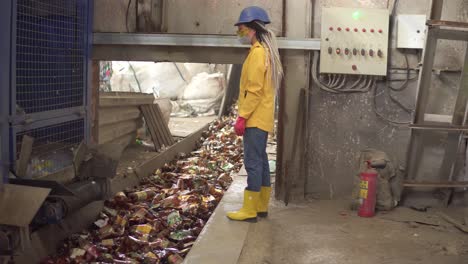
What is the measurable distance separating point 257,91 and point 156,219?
1.80 metres

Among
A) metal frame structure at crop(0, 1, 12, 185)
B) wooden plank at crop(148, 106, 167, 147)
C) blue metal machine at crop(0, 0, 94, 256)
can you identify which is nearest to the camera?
blue metal machine at crop(0, 0, 94, 256)

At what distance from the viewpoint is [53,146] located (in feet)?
14.2

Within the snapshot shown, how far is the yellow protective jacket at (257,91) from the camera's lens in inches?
155

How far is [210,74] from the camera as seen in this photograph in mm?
12984

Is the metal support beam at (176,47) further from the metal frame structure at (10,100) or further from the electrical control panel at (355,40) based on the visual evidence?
the metal frame structure at (10,100)

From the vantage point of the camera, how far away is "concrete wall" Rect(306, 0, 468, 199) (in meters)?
4.61

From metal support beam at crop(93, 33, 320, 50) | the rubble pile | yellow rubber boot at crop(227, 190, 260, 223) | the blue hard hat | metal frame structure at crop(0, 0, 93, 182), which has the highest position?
the blue hard hat

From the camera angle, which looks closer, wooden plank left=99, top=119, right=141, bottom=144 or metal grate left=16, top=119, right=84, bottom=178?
metal grate left=16, top=119, right=84, bottom=178

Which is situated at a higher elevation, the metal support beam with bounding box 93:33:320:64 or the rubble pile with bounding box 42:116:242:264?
the metal support beam with bounding box 93:33:320:64

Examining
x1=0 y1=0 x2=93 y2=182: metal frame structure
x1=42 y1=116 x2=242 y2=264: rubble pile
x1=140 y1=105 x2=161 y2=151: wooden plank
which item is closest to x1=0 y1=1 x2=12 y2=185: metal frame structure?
x1=0 y1=0 x2=93 y2=182: metal frame structure

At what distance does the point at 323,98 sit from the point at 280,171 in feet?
2.83

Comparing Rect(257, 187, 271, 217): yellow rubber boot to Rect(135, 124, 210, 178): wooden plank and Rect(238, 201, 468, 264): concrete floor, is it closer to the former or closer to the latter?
Rect(238, 201, 468, 264): concrete floor

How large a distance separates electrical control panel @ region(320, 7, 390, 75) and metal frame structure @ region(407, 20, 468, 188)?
409 millimetres

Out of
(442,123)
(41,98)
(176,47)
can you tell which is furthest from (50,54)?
(442,123)
